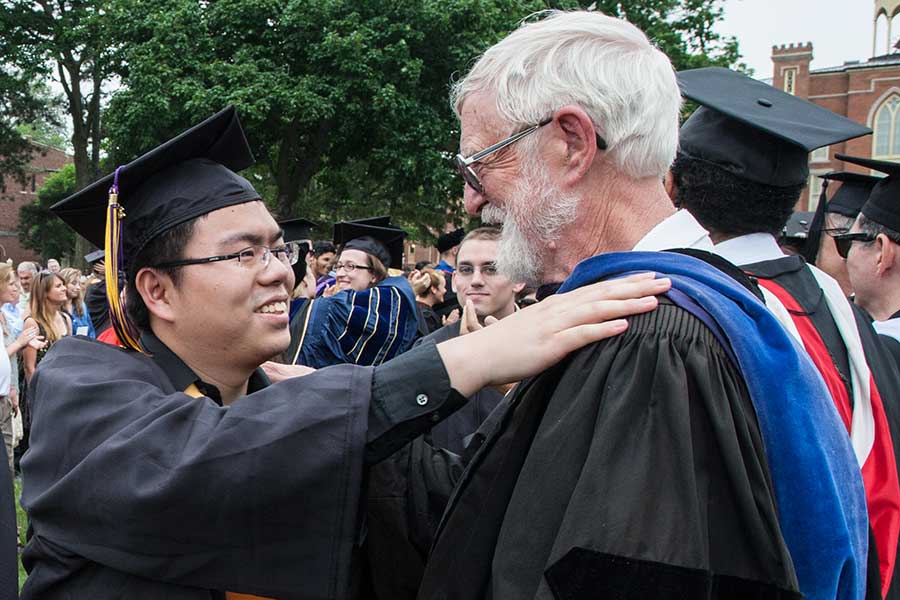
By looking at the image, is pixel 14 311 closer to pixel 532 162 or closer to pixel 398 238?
pixel 398 238

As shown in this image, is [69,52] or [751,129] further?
[69,52]

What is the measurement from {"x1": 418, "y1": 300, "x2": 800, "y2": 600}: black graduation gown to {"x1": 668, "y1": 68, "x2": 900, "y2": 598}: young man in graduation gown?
4.33ft

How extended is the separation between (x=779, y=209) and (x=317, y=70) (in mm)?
17023

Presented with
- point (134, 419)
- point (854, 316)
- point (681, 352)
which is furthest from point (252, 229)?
point (854, 316)

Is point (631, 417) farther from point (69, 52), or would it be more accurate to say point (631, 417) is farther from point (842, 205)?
point (69, 52)

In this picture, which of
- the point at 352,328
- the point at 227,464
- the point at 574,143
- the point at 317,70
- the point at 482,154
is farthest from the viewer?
the point at 317,70

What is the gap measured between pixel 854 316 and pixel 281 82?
16.6 m

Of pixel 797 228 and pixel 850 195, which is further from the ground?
pixel 850 195

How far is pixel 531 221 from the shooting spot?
5.61ft

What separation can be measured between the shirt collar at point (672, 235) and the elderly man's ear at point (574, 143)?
0.19m

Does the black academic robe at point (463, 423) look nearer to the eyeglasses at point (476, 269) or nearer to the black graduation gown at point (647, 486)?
the eyeglasses at point (476, 269)

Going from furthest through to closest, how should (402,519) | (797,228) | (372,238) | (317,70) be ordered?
(317,70), (372,238), (797,228), (402,519)

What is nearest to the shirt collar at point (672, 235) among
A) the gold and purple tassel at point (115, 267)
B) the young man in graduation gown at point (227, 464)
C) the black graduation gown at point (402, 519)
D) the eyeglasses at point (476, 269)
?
the young man in graduation gown at point (227, 464)

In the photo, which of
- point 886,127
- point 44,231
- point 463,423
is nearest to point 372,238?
point 463,423
